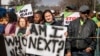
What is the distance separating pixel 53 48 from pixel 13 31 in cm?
108

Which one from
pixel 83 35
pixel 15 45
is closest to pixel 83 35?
pixel 83 35

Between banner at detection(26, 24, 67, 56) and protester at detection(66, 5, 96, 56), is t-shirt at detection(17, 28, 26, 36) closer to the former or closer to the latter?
banner at detection(26, 24, 67, 56)

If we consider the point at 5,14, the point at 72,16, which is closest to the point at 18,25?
the point at 5,14

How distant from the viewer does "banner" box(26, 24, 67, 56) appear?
1141cm

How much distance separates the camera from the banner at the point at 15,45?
1174 centimetres

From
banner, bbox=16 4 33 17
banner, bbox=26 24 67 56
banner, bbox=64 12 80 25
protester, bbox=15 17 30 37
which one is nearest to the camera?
banner, bbox=26 24 67 56

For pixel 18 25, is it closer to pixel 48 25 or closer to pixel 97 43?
pixel 48 25

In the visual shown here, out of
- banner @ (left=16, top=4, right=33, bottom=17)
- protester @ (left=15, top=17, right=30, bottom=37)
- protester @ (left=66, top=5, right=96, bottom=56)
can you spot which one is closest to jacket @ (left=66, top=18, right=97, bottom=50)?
protester @ (left=66, top=5, right=96, bottom=56)

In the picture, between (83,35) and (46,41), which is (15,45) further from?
(83,35)

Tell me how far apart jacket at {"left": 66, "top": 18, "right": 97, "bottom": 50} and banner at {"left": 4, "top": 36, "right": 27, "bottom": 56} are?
1.12m

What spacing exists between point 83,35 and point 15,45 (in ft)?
5.50

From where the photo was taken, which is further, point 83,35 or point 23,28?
point 23,28

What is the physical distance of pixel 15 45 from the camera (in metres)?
11.9

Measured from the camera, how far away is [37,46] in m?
11.6
